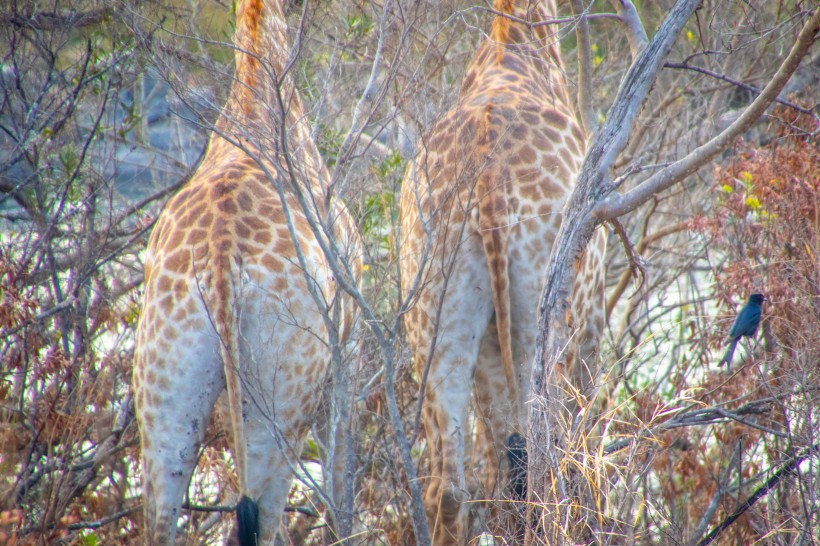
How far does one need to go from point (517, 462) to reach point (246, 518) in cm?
115

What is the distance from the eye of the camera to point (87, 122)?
697cm

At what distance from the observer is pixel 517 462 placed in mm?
3680

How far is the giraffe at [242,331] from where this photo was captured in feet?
11.2

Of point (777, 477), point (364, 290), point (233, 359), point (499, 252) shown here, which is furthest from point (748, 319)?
point (233, 359)

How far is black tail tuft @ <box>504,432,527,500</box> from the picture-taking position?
3.63m

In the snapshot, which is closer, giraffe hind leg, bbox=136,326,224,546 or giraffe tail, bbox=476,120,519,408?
giraffe hind leg, bbox=136,326,224,546

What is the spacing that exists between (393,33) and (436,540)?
285cm

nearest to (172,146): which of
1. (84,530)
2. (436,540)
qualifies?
(84,530)

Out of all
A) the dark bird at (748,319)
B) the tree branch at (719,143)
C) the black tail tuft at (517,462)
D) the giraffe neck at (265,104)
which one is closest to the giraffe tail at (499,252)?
the black tail tuft at (517,462)

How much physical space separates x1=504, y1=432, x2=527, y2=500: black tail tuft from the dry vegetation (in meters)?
0.33

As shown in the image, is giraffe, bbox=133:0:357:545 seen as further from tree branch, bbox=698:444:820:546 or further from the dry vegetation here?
tree branch, bbox=698:444:820:546

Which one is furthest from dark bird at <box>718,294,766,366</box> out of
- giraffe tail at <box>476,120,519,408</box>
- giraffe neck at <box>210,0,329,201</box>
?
giraffe neck at <box>210,0,329,201</box>

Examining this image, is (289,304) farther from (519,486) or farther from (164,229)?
(519,486)

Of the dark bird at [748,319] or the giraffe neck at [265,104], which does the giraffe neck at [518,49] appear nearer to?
the giraffe neck at [265,104]
